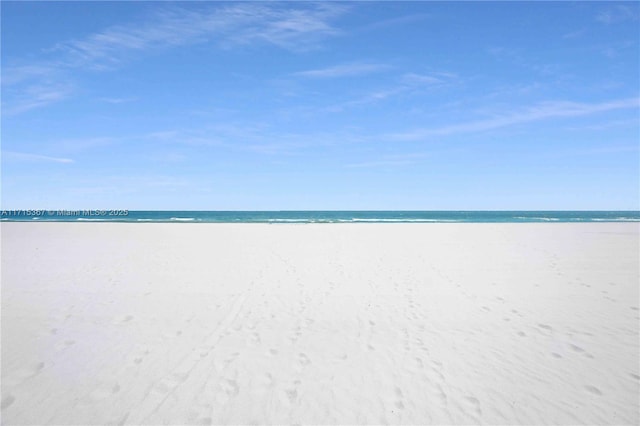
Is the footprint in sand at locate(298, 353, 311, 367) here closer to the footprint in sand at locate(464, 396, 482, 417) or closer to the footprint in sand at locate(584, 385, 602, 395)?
the footprint in sand at locate(464, 396, 482, 417)

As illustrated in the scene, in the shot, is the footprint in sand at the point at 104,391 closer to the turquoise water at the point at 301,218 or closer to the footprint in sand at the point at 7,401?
the footprint in sand at the point at 7,401

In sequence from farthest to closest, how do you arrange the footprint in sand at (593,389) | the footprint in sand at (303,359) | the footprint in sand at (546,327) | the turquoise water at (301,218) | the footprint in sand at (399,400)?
the turquoise water at (301,218)
the footprint in sand at (546,327)
the footprint in sand at (303,359)
the footprint in sand at (593,389)
the footprint in sand at (399,400)

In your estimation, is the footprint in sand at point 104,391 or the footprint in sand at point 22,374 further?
the footprint in sand at point 22,374

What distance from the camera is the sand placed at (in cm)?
433

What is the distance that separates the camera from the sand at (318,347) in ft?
14.2

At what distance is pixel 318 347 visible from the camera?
6.02m

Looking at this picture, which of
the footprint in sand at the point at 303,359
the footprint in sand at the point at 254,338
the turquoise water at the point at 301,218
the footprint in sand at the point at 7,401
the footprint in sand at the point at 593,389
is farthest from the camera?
the turquoise water at the point at 301,218

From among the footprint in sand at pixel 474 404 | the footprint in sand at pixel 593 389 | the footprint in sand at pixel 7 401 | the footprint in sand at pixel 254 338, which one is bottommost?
the footprint in sand at pixel 474 404

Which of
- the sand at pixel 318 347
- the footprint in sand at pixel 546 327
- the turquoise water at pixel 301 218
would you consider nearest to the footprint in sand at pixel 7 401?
the sand at pixel 318 347

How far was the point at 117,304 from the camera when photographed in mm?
8281

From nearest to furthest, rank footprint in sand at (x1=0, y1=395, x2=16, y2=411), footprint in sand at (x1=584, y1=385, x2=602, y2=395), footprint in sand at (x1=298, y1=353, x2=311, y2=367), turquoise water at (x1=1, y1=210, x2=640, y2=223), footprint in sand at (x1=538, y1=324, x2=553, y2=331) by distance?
footprint in sand at (x1=0, y1=395, x2=16, y2=411)
footprint in sand at (x1=584, y1=385, x2=602, y2=395)
footprint in sand at (x1=298, y1=353, x2=311, y2=367)
footprint in sand at (x1=538, y1=324, x2=553, y2=331)
turquoise water at (x1=1, y1=210, x2=640, y2=223)

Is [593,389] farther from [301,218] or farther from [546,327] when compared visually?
[301,218]

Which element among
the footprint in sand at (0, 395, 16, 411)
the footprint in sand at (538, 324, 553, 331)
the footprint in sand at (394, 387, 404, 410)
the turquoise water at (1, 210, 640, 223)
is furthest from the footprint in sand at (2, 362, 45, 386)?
the turquoise water at (1, 210, 640, 223)

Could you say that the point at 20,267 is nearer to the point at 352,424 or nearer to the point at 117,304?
the point at 117,304
